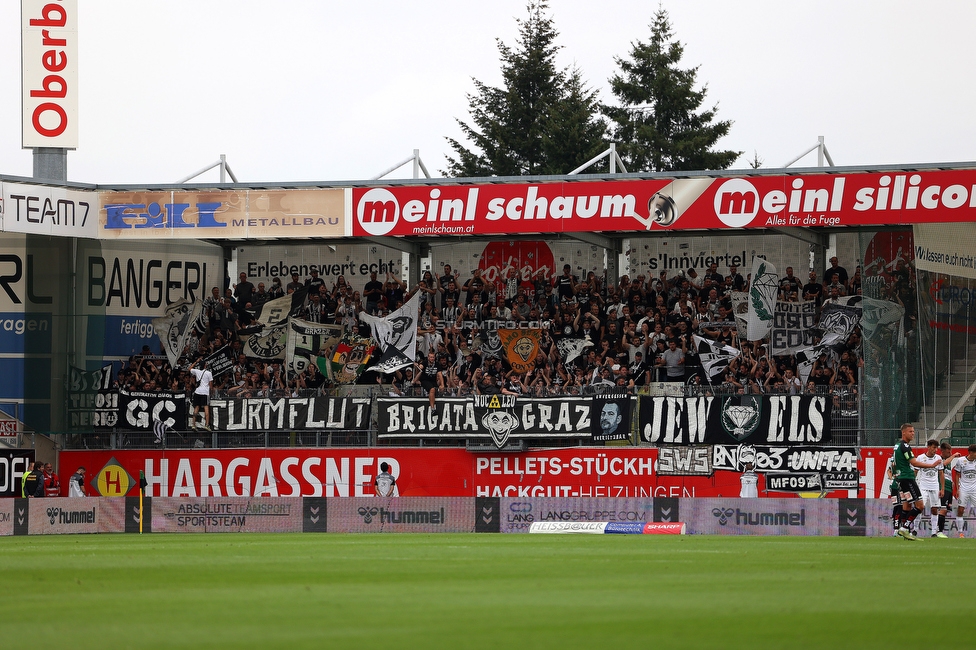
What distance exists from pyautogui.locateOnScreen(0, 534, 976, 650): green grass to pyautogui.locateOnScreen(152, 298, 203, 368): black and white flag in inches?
763

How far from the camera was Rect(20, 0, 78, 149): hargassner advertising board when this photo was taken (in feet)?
121

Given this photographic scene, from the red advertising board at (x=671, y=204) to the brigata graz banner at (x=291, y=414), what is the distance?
4746mm

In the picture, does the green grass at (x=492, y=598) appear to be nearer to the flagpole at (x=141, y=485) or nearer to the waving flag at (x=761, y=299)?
the flagpole at (x=141, y=485)

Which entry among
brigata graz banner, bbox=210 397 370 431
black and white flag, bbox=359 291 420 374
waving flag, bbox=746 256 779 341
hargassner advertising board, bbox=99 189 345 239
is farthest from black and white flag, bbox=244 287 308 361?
waving flag, bbox=746 256 779 341

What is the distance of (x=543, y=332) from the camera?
35.3 metres

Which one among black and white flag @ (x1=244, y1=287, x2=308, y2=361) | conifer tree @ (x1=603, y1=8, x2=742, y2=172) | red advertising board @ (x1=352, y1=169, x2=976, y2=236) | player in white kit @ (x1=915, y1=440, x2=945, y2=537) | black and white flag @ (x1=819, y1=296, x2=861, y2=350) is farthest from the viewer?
conifer tree @ (x1=603, y1=8, x2=742, y2=172)

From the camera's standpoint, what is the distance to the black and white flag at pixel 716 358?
33.0 m

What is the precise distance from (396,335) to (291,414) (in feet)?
12.4

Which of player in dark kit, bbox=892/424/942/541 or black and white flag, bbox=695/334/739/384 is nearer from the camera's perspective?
player in dark kit, bbox=892/424/942/541

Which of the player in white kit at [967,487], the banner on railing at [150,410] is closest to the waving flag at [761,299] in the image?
the player in white kit at [967,487]

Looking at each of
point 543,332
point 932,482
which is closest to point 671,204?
point 543,332

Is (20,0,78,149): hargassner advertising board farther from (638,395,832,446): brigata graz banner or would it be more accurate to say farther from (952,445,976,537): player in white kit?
(952,445,976,537): player in white kit

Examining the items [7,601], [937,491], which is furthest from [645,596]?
[937,491]

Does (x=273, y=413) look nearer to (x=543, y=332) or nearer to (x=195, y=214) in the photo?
(x=195, y=214)
